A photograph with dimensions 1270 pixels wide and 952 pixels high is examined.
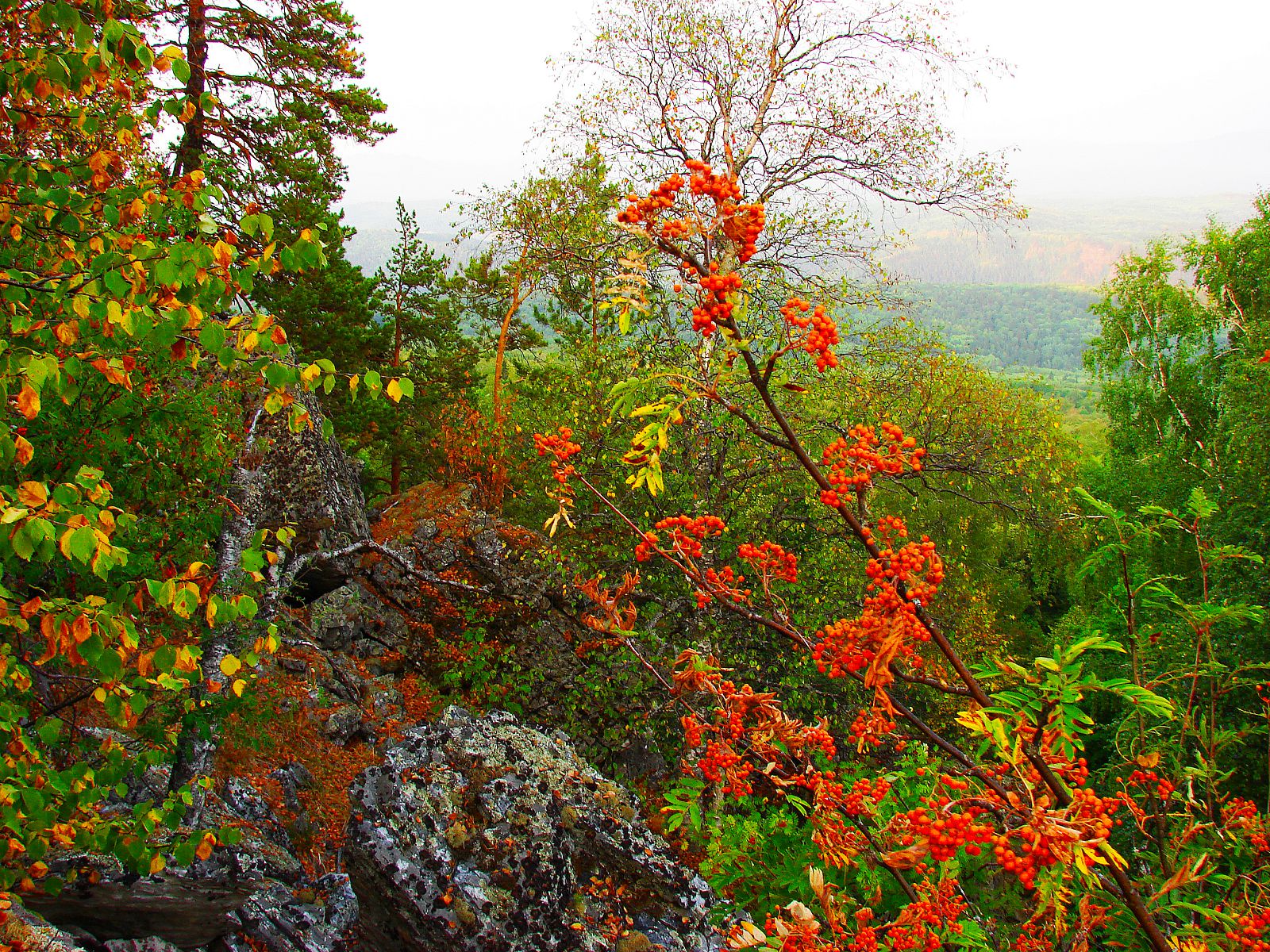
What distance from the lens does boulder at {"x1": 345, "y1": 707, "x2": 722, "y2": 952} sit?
4.90 meters

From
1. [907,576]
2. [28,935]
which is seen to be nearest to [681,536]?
[907,576]

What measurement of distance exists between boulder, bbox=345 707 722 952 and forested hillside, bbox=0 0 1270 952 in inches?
1.2

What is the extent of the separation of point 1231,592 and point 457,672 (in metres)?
14.0

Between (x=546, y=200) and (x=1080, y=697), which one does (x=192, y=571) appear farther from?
(x=546, y=200)

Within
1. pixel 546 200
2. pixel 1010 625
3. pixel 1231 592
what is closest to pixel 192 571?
pixel 546 200

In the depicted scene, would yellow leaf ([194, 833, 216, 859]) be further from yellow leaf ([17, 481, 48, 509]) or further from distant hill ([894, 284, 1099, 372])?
distant hill ([894, 284, 1099, 372])

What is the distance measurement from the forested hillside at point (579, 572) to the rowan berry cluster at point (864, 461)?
0.05 ft

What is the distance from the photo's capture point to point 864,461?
5.27ft

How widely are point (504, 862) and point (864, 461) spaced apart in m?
4.94

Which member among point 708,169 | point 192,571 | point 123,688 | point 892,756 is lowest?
point 892,756

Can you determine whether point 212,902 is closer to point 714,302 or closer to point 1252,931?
point 714,302

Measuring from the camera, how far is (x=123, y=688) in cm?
258

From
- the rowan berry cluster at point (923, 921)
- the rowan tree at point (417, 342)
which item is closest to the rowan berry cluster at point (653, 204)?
the rowan berry cluster at point (923, 921)

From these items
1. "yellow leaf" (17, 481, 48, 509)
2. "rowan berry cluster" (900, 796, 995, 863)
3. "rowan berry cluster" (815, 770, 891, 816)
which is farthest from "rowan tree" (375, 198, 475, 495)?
"rowan berry cluster" (900, 796, 995, 863)
